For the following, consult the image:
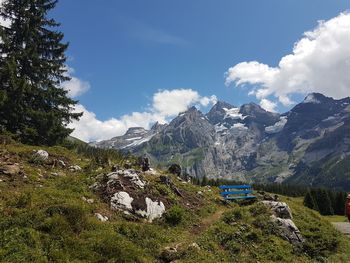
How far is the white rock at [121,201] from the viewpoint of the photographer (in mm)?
20422

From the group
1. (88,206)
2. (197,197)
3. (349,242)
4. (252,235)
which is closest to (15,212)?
(88,206)

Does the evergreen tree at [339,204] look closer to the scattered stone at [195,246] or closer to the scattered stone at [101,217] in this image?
the scattered stone at [195,246]

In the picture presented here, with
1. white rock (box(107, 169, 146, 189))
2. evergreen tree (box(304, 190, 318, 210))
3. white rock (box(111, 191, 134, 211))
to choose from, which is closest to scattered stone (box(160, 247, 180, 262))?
white rock (box(111, 191, 134, 211))

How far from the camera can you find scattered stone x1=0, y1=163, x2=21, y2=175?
2073cm

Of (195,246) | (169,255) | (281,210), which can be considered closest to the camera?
(169,255)

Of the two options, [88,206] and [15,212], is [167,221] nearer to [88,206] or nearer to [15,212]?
[88,206]

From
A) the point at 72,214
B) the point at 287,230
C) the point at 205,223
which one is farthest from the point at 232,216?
the point at 72,214

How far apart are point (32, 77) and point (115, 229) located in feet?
90.5

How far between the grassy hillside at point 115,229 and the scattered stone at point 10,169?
0.94ft

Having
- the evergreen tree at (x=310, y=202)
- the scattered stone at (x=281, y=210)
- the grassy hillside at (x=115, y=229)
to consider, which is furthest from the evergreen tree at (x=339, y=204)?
the scattered stone at (x=281, y=210)

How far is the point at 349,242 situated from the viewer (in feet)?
82.2

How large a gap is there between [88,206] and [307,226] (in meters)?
15.9

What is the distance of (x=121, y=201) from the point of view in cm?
2088

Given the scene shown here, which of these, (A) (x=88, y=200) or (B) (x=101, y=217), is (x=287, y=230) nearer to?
(B) (x=101, y=217)
